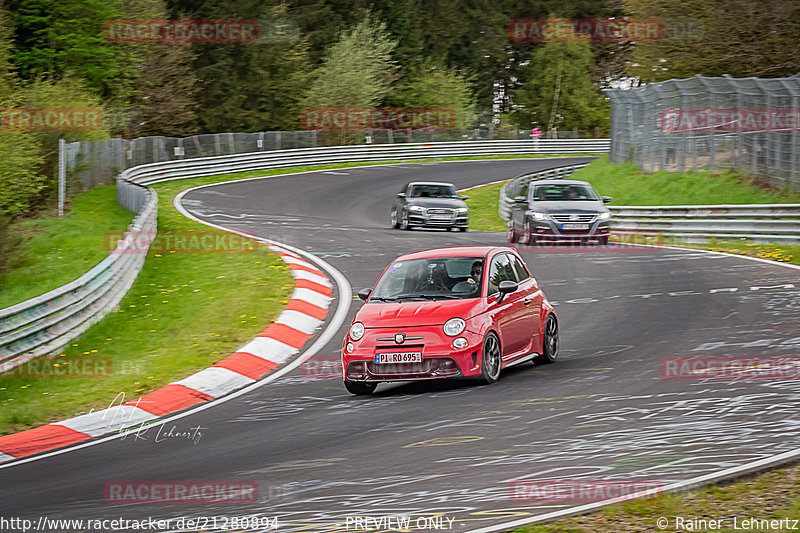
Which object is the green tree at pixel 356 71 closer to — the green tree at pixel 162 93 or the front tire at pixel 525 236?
the green tree at pixel 162 93

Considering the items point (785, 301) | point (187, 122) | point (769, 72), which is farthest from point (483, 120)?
point (785, 301)

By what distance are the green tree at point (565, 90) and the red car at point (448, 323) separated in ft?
281

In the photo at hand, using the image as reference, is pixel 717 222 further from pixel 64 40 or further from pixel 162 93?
pixel 162 93

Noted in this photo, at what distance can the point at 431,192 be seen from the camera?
3102 cm

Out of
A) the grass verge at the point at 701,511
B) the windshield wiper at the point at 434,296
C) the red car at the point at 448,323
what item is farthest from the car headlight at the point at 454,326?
the grass verge at the point at 701,511

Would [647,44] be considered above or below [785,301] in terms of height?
above

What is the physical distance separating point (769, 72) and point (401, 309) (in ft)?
107

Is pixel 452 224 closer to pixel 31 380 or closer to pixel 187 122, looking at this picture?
pixel 31 380

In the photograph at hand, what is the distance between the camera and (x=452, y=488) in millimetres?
6949

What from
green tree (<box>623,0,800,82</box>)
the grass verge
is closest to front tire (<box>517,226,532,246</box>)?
the grass verge

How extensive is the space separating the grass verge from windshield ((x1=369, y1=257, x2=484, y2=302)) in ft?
16.5

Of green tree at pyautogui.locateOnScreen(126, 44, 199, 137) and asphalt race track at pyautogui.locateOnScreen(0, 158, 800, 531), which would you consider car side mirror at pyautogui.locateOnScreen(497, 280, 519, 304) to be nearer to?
asphalt race track at pyautogui.locateOnScreen(0, 158, 800, 531)

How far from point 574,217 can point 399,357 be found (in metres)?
14.3

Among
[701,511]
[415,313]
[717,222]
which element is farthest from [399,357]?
[717,222]
